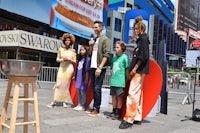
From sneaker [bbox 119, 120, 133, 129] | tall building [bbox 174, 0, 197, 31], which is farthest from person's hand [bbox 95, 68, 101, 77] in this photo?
tall building [bbox 174, 0, 197, 31]

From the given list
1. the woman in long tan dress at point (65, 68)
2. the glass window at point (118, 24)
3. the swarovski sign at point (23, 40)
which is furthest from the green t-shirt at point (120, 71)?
the glass window at point (118, 24)

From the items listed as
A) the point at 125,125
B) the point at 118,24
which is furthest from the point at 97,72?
the point at 118,24

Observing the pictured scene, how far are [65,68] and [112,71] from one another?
1.49m

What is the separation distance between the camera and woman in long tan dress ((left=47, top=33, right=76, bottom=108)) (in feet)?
23.9

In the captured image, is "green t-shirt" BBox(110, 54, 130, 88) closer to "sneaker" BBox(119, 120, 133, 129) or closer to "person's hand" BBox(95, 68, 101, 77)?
"person's hand" BBox(95, 68, 101, 77)

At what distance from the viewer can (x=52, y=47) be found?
26828 millimetres

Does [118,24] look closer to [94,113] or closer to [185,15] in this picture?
[94,113]

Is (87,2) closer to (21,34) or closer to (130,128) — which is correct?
(21,34)

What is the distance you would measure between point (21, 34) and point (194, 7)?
12658cm

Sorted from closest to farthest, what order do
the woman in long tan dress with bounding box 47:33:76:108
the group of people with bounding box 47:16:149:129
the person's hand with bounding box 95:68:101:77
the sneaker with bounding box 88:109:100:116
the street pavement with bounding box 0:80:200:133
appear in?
the street pavement with bounding box 0:80:200:133, the group of people with bounding box 47:16:149:129, the person's hand with bounding box 95:68:101:77, the sneaker with bounding box 88:109:100:116, the woman in long tan dress with bounding box 47:33:76:108

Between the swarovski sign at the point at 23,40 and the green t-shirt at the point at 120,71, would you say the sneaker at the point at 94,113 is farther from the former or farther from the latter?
the swarovski sign at the point at 23,40

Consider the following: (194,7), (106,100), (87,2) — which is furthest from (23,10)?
(194,7)

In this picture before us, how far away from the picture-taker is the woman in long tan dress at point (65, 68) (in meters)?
7.27

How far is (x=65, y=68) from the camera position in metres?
7.42
